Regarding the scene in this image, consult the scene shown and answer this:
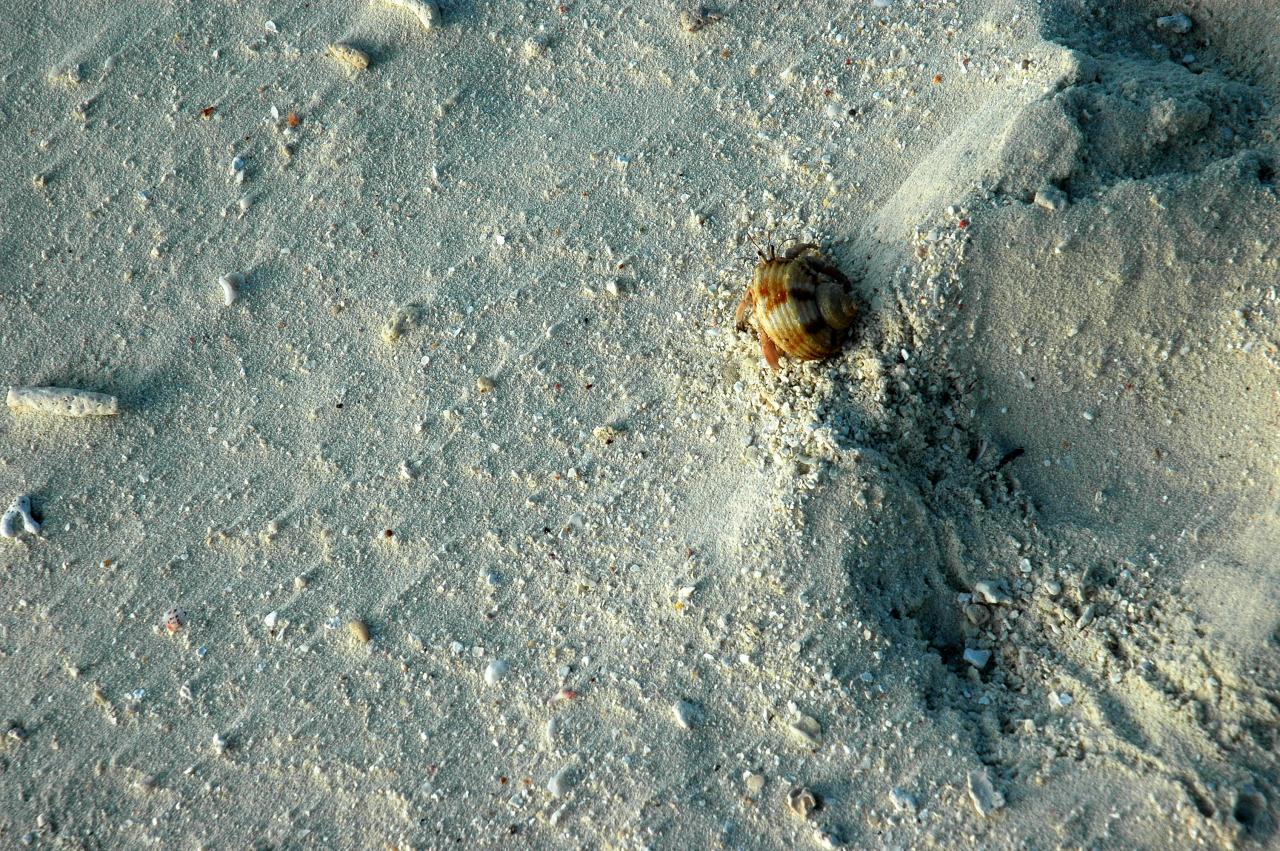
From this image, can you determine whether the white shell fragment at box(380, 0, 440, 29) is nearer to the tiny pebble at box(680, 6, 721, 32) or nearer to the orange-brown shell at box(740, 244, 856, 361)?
the tiny pebble at box(680, 6, 721, 32)

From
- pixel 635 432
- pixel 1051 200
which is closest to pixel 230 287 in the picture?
pixel 635 432

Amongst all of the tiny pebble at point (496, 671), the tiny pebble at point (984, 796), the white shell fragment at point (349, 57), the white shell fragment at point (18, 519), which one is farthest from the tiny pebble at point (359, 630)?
the white shell fragment at point (349, 57)

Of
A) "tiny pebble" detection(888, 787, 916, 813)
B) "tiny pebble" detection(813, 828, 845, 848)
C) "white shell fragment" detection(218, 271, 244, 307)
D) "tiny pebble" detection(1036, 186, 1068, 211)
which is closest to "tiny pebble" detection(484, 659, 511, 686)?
"tiny pebble" detection(813, 828, 845, 848)

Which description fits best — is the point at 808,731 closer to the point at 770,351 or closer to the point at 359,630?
the point at 770,351

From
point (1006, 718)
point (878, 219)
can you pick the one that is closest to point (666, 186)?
point (878, 219)

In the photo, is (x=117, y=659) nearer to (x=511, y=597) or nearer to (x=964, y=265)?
(x=511, y=597)

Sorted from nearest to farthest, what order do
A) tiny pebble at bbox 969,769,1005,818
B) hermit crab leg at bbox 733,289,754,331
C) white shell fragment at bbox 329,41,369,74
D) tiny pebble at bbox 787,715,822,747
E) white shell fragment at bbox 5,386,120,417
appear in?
tiny pebble at bbox 969,769,1005,818 → tiny pebble at bbox 787,715,822,747 → hermit crab leg at bbox 733,289,754,331 → white shell fragment at bbox 5,386,120,417 → white shell fragment at bbox 329,41,369,74
